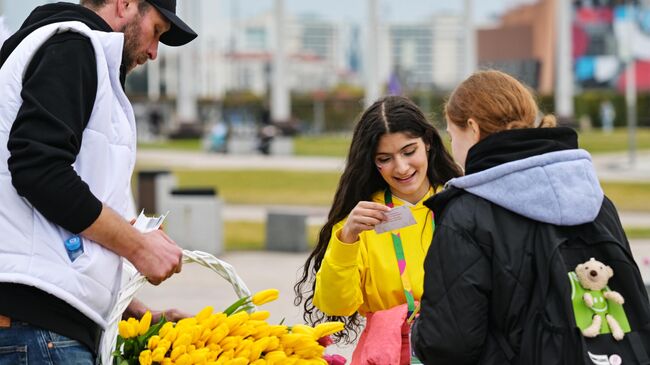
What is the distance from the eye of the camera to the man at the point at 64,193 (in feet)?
9.70

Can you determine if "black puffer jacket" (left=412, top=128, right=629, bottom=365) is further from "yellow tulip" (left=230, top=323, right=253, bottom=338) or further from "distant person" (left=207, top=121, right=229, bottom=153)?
"distant person" (left=207, top=121, right=229, bottom=153)

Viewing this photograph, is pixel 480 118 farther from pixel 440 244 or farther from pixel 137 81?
pixel 137 81

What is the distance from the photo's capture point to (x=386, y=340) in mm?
3686

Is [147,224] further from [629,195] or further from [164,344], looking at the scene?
[629,195]

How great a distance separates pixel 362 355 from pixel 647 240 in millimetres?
11322

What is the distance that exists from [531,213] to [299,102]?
76.6 m

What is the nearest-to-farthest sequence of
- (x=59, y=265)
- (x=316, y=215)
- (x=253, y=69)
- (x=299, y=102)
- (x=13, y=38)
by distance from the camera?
(x=59, y=265)
(x=13, y=38)
(x=316, y=215)
(x=299, y=102)
(x=253, y=69)

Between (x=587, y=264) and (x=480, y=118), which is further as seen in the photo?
(x=480, y=118)

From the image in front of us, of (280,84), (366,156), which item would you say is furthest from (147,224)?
(280,84)

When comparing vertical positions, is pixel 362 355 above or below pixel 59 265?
below

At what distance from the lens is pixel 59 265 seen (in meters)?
3.01

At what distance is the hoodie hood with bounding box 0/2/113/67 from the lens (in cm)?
317

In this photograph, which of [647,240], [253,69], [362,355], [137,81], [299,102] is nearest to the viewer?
[362,355]

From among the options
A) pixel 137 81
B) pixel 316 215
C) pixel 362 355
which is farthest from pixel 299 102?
pixel 137 81
